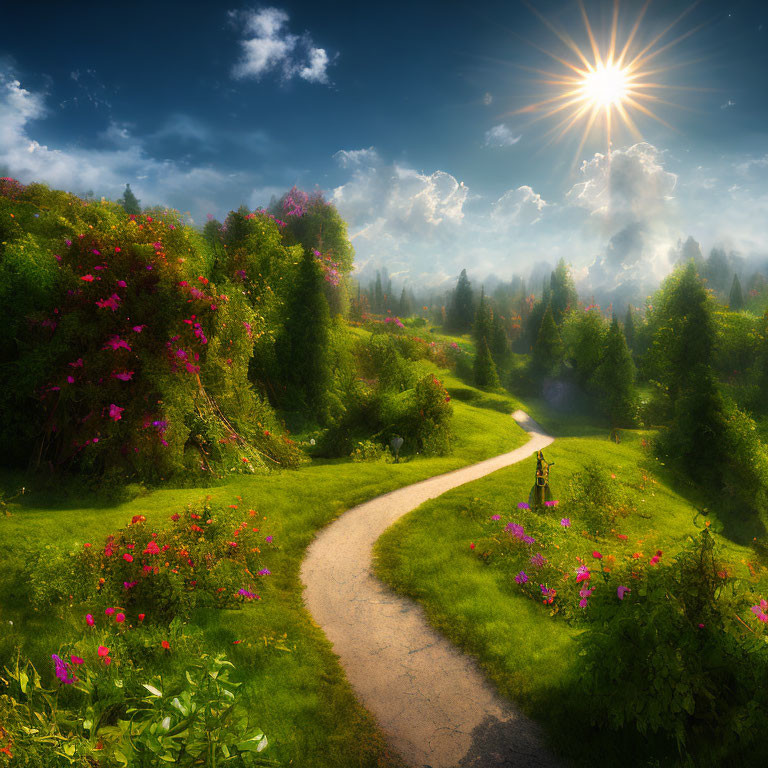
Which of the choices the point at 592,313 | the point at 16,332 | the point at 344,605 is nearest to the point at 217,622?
the point at 344,605

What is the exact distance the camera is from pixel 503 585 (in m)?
9.84

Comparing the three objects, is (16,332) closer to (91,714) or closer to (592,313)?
(91,714)

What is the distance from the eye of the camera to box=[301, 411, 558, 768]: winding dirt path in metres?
5.91

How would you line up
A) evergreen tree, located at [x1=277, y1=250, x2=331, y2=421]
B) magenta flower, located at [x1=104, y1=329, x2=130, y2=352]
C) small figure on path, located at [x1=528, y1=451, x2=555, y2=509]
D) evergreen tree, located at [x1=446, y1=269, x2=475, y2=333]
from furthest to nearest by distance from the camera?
evergreen tree, located at [x1=446, y1=269, x2=475, y2=333]
evergreen tree, located at [x1=277, y1=250, x2=331, y2=421]
small figure on path, located at [x1=528, y1=451, x2=555, y2=509]
magenta flower, located at [x1=104, y1=329, x2=130, y2=352]

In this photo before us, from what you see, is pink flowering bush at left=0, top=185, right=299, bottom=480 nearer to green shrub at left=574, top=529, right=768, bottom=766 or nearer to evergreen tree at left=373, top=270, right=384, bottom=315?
green shrub at left=574, top=529, right=768, bottom=766

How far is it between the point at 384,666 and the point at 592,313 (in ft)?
166

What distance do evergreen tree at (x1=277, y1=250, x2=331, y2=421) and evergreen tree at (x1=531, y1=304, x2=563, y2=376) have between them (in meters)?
37.9

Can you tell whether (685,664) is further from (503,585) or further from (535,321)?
(535,321)

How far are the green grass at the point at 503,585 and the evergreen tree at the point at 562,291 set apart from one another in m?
65.2

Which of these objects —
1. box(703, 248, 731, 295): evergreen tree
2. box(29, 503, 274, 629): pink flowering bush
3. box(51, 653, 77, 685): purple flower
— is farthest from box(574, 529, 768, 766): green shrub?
box(703, 248, 731, 295): evergreen tree

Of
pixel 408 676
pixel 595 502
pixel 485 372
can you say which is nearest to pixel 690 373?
pixel 595 502

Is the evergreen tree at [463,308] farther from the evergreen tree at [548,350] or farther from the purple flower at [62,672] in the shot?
the purple flower at [62,672]

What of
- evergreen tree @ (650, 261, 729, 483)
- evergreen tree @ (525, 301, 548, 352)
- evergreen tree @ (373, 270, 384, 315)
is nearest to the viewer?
evergreen tree @ (650, 261, 729, 483)

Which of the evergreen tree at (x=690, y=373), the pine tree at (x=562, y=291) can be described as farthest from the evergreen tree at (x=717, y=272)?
the evergreen tree at (x=690, y=373)
